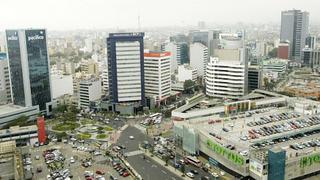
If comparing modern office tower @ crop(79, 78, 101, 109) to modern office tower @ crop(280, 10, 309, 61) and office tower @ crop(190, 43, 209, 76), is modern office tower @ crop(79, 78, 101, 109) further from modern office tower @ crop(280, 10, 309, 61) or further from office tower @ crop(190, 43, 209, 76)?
modern office tower @ crop(280, 10, 309, 61)

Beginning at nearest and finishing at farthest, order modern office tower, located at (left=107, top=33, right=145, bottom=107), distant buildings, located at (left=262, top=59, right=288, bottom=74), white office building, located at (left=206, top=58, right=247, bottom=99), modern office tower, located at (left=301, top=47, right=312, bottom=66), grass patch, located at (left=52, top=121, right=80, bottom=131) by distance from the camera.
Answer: grass patch, located at (left=52, top=121, right=80, bottom=131)
modern office tower, located at (left=107, top=33, right=145, bottom=107)
white office building, located at (left=206, top=58, right=247, bottom=99)
distant buildings, located at (left=262, top=59, right=288, bottom=74)
modern office tower, located at (left=301, top=47, right=312, bottom=66)

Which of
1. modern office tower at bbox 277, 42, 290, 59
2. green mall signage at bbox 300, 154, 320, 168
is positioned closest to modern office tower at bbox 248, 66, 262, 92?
green mall signage at bbox 300, 154, 320, 168

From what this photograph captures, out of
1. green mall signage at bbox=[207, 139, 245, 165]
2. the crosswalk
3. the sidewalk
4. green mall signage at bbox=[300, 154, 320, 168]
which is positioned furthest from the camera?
the crosswalk

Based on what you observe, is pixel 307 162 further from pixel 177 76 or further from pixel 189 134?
pixel 177 76

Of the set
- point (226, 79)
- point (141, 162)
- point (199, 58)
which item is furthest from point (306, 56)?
point (141, 162)

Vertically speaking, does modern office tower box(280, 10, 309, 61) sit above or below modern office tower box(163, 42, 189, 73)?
above

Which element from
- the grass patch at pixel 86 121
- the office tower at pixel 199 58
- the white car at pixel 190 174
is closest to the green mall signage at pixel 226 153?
the white car at pixel 190 174
